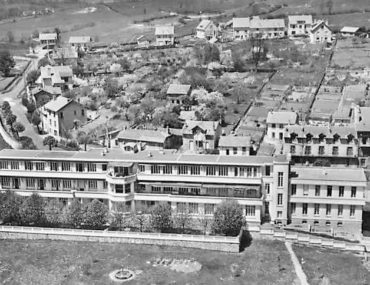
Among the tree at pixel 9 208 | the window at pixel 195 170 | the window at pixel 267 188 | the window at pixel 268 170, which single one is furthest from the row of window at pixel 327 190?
the tree at pixel 9 208

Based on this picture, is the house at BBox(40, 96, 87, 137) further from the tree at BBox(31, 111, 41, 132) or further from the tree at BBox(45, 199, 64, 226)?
the tree at BBox(45, 199, 64, 226)

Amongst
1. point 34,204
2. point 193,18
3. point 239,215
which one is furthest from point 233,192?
point 193,18

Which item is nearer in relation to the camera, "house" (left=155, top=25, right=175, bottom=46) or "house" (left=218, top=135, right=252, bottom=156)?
"house" (left=218, top=135, right=252, bottom=156)

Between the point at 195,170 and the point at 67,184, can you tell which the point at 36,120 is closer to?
the point at 67,184

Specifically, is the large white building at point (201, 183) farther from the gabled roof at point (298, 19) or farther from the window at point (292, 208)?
the gabled roof at point (298, 19)

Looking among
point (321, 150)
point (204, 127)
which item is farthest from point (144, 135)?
point (321, 150)

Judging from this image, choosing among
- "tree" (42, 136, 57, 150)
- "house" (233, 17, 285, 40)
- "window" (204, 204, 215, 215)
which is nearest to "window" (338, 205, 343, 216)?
"window" (204, 204, 215, 215)
